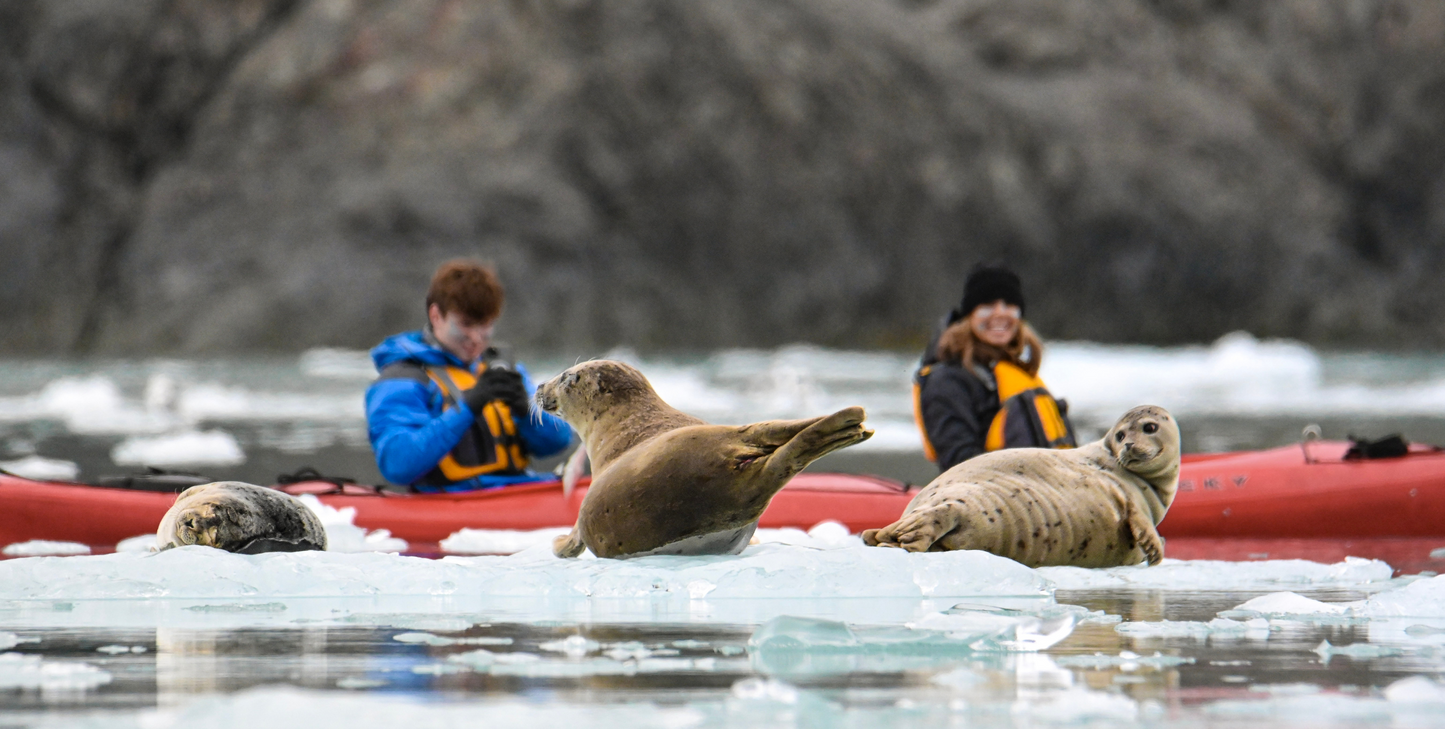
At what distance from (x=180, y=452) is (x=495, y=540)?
5.81 metres

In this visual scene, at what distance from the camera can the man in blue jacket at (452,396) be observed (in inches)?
234

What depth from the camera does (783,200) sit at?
3834cm

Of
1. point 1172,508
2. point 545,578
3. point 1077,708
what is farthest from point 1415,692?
point 1172,508

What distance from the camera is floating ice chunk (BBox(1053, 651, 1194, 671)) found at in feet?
10.3

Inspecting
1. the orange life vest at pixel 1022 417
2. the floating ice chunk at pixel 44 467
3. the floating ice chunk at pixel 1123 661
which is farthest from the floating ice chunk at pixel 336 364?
the floating ice chunk at pixel 1123 661

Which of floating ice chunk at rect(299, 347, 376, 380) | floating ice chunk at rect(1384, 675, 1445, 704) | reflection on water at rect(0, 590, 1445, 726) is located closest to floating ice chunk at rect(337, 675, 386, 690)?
reflection on water at rect(0, 590, 1445, 726)

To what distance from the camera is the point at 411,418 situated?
19.7 ft

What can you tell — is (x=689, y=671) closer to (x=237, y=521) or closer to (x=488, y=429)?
(x=237, y=521)

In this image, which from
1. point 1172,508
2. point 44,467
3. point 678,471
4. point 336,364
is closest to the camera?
point 678,471

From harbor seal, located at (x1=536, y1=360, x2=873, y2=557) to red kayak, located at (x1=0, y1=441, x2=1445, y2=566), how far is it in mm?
1487

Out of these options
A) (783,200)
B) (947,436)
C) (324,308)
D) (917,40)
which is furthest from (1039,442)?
(917,40)

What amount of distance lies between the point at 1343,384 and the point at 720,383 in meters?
9.87

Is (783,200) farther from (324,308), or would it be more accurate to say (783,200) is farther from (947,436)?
(947,436)

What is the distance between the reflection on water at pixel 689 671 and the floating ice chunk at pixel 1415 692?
0.14 feet
